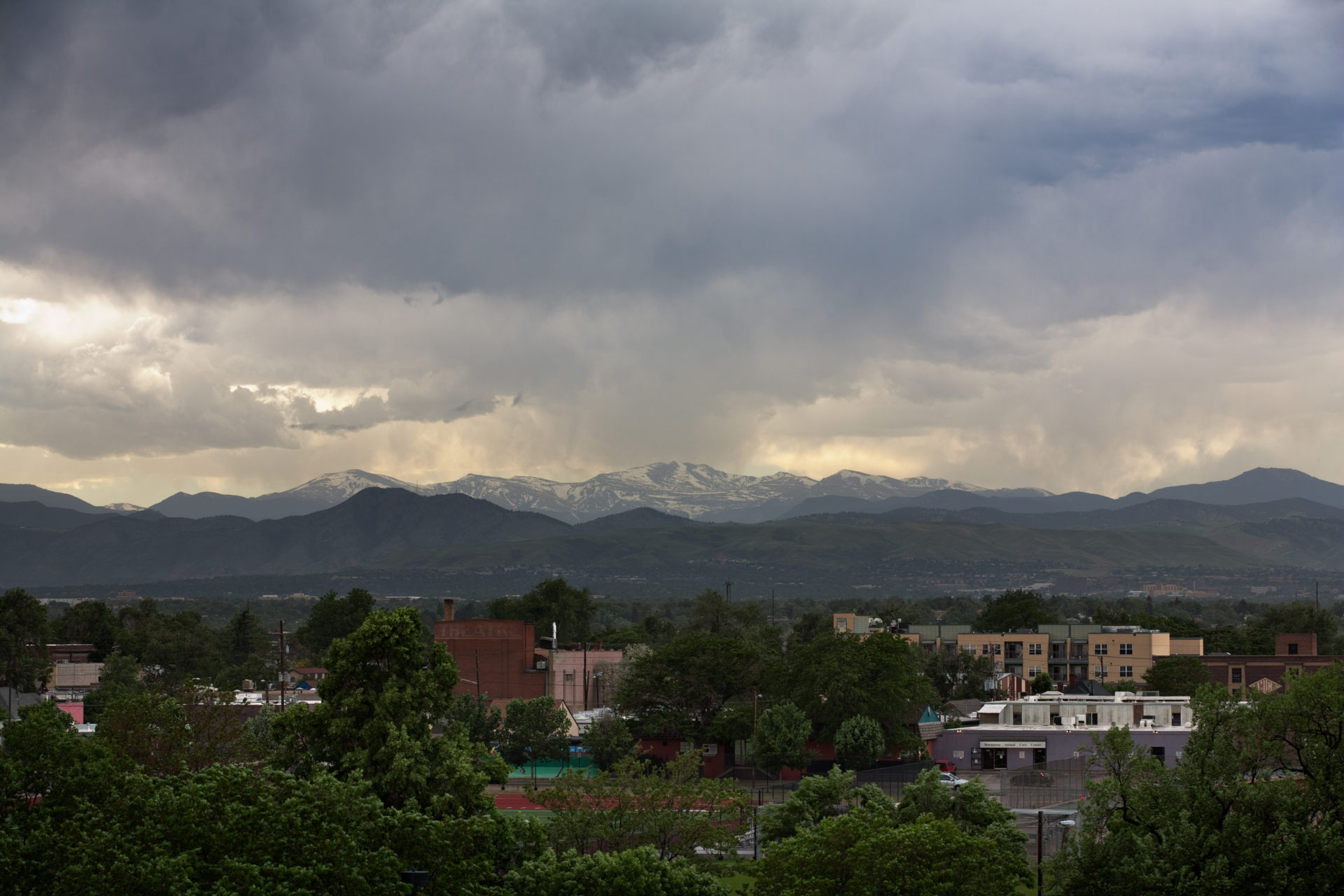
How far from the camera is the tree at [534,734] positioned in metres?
98.1

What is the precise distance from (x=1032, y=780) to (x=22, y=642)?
10500 centimetres

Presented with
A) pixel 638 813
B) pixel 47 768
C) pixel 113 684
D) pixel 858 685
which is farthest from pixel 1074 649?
pixel 47 768

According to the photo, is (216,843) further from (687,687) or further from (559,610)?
(559,610)

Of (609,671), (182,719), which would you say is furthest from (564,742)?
(182,719)

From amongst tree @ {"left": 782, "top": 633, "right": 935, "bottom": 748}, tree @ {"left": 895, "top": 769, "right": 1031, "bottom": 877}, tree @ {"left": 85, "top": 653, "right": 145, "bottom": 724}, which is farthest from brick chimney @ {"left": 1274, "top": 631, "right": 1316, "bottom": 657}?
tree @ {"left": 85, "top": 653, "right": 145, "bottom": 724}

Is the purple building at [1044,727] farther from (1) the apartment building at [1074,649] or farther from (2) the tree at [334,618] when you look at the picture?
(2) the tree at [334,618]

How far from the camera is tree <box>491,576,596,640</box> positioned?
18300cm

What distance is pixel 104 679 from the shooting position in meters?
137

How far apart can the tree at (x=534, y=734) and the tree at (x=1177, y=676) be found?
56032 mm

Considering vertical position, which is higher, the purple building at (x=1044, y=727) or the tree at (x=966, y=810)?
the tree at (x=966, y=810)

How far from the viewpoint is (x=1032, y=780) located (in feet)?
253

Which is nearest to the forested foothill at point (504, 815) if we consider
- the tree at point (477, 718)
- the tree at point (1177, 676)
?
the tree at point (477, 718)

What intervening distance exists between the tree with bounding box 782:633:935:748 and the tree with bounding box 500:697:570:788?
16.8 metres

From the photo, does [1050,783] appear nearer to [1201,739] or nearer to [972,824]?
[972,824]
